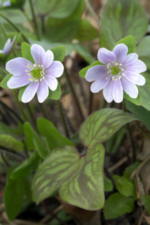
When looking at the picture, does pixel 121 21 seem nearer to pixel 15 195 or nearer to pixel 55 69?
pixel 55 69

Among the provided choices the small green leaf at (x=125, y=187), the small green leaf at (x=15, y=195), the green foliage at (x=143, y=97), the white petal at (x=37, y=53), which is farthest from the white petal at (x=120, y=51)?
the small green leaf at (x=15, y=195)

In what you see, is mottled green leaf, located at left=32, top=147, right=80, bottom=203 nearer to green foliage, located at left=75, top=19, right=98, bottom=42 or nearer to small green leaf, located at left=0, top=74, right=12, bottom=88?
small green leaf, located at left=0, top=74, right=12, bottom=88

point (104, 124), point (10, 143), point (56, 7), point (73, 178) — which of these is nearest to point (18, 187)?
point (10, 143)

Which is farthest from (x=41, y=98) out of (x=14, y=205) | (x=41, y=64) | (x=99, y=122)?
(x=14, y=205)

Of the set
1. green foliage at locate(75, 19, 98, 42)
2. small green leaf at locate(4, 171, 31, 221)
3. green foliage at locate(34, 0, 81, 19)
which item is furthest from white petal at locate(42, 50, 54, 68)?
green foliage at locate(75, 19, 98, 42)

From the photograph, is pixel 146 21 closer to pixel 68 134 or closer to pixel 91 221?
pixel 68 134
